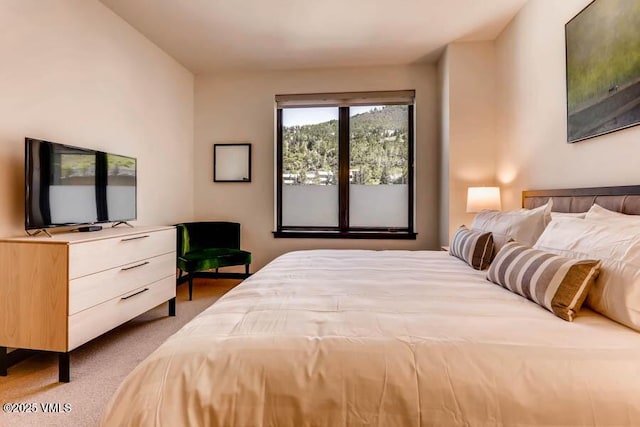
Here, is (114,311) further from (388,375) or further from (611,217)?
(611,217)

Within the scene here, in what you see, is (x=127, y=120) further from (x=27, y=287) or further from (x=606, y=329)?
(x=606, y=329)

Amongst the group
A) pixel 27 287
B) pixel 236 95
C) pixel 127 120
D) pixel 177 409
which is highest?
pixel 236 95

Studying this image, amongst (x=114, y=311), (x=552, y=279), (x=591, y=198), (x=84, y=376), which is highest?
(x=591, y=198)

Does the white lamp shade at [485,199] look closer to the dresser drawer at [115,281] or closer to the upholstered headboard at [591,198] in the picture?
the upholstered headboard at [591,198]

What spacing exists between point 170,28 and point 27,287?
2.63 m

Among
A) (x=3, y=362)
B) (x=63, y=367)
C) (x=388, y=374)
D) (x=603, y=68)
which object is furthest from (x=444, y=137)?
(x=3, y=362)

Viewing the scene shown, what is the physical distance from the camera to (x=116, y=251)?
2.26m

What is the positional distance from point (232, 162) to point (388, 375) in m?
3.91

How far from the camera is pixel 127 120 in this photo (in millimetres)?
3197

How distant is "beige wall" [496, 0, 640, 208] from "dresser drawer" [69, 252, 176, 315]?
3.18m

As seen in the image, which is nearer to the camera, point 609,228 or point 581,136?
point 609,228

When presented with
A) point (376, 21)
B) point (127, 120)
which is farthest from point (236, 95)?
point (376, 21)

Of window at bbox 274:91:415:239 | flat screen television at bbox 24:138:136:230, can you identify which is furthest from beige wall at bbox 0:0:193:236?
window at bbox 274:91:415:239

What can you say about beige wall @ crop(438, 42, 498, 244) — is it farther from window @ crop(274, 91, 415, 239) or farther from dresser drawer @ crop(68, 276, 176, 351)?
dresser drawer @ crop(68, 276, 176, 351)
